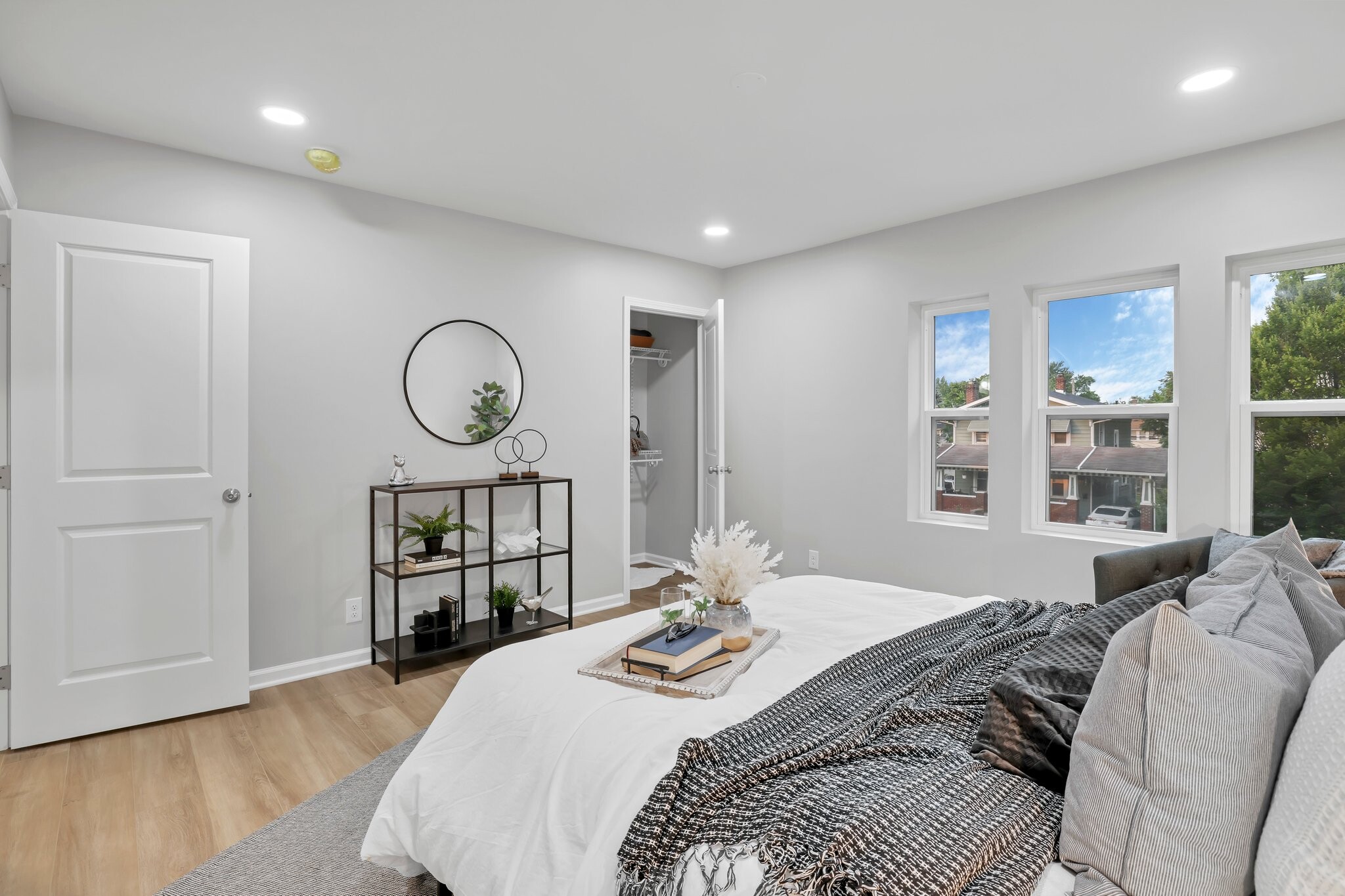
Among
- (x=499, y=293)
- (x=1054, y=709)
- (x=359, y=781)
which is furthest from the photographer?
(x=499, y=293)

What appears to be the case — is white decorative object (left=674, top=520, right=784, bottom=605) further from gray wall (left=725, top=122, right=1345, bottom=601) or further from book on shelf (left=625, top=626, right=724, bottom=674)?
gray wall (left=725, top=122, right=1345, bottom=601)

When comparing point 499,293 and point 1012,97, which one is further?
point 499,293

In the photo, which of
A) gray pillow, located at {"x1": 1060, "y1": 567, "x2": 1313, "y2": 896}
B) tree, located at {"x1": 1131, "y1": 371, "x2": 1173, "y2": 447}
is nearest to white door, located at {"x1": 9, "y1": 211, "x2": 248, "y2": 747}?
gray pillow, located at {"x1": 1060, "y1": 567, "x2": 1313, "y2": 896}

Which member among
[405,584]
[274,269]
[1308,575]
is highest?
[274,269]

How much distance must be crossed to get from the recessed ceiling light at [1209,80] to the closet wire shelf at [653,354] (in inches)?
162

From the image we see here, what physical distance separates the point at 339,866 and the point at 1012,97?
132 inches

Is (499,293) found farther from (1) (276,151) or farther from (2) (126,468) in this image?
(2) (126,468)

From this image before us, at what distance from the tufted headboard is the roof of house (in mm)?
676

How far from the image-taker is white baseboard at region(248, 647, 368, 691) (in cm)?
332

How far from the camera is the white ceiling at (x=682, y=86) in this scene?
212 centimetres

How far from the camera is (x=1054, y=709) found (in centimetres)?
121

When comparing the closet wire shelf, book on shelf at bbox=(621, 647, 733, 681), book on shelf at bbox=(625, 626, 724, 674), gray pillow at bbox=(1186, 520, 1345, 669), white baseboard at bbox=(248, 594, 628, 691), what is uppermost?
the closet wire shelf

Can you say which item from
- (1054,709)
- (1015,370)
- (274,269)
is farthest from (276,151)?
(1015,370)

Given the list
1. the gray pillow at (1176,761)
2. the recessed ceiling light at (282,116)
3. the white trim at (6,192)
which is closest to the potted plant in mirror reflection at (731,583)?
the gray pillow at (1176,761)
